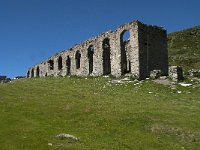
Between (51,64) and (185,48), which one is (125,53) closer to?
(51,64)

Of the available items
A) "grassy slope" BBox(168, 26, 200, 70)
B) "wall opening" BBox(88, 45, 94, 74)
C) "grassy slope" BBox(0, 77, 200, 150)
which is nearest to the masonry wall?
"grassy slope" BBox(0, 77, 200, 150)

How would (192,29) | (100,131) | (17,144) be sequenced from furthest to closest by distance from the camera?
(192,29) → (100,131) → (17,144)

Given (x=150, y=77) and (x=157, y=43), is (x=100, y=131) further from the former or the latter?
(x=157, y=43)

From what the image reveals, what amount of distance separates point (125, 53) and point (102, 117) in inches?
1305

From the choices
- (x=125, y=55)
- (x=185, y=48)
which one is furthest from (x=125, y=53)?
(x=185, y=48)

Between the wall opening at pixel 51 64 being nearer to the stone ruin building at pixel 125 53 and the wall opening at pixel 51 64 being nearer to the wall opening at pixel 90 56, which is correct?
the stone ruin building at pixel 125 53

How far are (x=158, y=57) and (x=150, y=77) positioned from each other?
7.38 meters

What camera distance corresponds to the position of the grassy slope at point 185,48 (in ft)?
403

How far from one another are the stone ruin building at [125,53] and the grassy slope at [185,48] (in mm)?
42930

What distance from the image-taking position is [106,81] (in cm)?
5959

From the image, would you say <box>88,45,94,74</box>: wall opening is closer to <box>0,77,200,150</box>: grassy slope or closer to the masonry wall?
the masonry wall

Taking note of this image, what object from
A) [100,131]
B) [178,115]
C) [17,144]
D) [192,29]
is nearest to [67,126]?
[100,131]

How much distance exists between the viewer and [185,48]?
Answer: 13962 cm

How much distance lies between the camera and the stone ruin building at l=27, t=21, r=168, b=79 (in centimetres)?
6341
